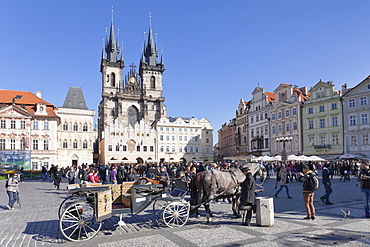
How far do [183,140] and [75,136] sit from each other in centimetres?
2363

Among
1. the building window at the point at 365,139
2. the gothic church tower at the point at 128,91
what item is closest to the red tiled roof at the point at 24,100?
the gothic church tower at the point at 128,91

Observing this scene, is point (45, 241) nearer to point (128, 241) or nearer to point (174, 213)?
point (128, 241)

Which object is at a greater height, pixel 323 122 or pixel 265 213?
pixel 323 122

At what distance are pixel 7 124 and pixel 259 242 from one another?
50.2 m

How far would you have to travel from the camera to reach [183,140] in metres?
71.8

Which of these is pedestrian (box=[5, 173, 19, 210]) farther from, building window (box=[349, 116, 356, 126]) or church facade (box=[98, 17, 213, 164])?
church facade (box=[98, 17, 213, 164])

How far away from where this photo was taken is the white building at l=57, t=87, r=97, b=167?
195 ft

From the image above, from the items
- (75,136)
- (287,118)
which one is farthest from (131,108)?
(287,118)

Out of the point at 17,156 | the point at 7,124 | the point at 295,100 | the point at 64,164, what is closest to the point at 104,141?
the point at 64,164

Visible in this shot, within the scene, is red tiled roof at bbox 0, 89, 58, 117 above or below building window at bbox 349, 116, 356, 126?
above

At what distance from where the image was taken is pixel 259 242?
21.9ft

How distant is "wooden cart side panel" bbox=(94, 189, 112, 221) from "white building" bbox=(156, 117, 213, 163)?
60.3m

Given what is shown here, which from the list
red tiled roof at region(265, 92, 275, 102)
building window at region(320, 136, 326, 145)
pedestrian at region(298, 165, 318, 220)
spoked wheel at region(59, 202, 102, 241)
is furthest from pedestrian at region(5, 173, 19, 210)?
red tiled roof at region(265, 92, 275, 102)

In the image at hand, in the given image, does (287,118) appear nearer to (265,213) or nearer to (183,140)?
(183,140)
